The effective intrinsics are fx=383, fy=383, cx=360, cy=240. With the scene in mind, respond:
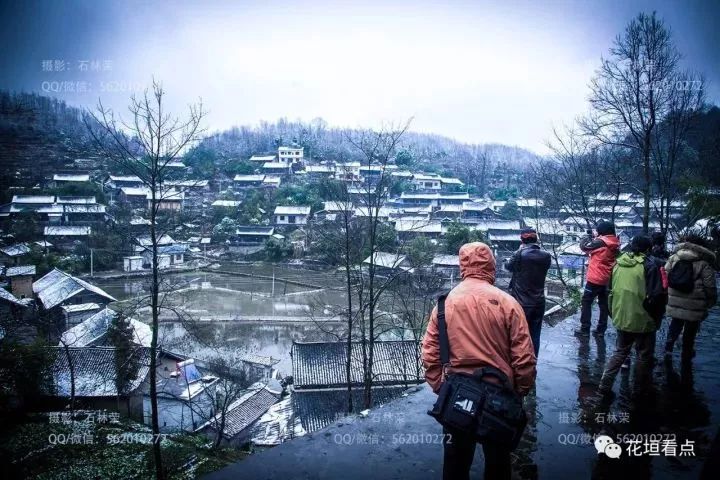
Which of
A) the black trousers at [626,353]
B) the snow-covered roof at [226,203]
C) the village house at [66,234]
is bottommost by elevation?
the village house at [66,234]

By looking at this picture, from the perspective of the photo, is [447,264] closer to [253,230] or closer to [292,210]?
[253,230]

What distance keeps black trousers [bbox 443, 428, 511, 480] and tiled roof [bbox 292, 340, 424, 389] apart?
9096 mm

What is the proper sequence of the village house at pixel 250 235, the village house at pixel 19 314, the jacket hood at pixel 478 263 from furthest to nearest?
the village house at pixel 250 235
the village house at pixel 19 314
the jacket hood at pixel 478 263

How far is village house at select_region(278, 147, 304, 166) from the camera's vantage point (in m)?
40.4

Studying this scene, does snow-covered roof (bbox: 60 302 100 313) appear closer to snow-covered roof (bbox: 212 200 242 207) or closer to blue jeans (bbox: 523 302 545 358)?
snow-covered roof (bbox: 212 200 242 207)

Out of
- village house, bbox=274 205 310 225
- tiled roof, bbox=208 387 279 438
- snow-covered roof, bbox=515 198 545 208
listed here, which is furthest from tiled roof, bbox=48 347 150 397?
village house, bbox=274 205 310 225

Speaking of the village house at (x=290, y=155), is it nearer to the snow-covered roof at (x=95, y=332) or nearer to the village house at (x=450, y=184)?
the village house at (x=450, y=184)

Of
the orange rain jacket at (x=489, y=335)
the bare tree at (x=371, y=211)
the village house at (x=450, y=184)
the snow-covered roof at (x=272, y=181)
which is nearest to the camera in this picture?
the orange rain jacket at (x=489, y=335)

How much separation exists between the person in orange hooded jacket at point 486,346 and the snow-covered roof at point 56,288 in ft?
56.3

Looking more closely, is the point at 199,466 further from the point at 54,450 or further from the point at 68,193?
the point at 68,193

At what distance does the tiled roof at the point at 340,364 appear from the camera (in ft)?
35.4

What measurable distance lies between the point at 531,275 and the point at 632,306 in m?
0.73

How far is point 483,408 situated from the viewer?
60.0 inches

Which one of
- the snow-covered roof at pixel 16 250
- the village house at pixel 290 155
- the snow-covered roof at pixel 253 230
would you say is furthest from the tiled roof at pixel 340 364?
the village house at pixel 290 155
